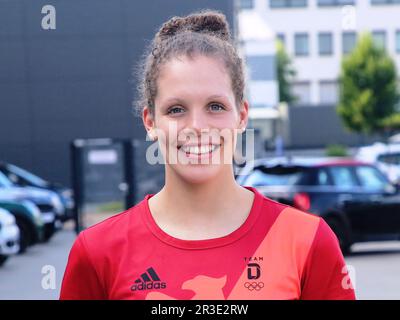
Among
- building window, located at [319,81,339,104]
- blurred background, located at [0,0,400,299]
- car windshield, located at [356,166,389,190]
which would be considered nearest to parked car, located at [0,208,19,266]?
blurred background, located at [0,0,400,299]

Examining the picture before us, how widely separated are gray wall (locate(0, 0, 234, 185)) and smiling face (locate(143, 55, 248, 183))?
2.40m

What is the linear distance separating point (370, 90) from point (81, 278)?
146ft

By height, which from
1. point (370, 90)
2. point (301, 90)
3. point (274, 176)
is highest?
point (274, 176)

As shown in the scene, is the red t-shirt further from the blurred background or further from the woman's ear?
the blurred background

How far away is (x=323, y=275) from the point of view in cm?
190

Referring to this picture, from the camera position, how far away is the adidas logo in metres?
1.86

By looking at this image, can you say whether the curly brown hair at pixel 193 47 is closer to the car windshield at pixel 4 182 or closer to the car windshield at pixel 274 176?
the car windshield at pixel 274 176

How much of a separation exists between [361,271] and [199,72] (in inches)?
334

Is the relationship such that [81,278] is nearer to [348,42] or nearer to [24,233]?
[24,233]

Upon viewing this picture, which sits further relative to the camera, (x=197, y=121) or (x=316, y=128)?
(x=316, y=128)

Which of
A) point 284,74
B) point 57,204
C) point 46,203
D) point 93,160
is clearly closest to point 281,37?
point 284,74

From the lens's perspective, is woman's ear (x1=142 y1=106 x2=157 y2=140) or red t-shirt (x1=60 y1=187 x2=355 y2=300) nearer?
red t-shirt (x1=60 y1=187 x2=355 y2=300)

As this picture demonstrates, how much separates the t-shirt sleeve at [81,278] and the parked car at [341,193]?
347 inches

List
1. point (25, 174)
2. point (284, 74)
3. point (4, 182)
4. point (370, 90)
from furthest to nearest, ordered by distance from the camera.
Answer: point (284, 74), point (370, 90), point (25, 174), point (4, 182)
